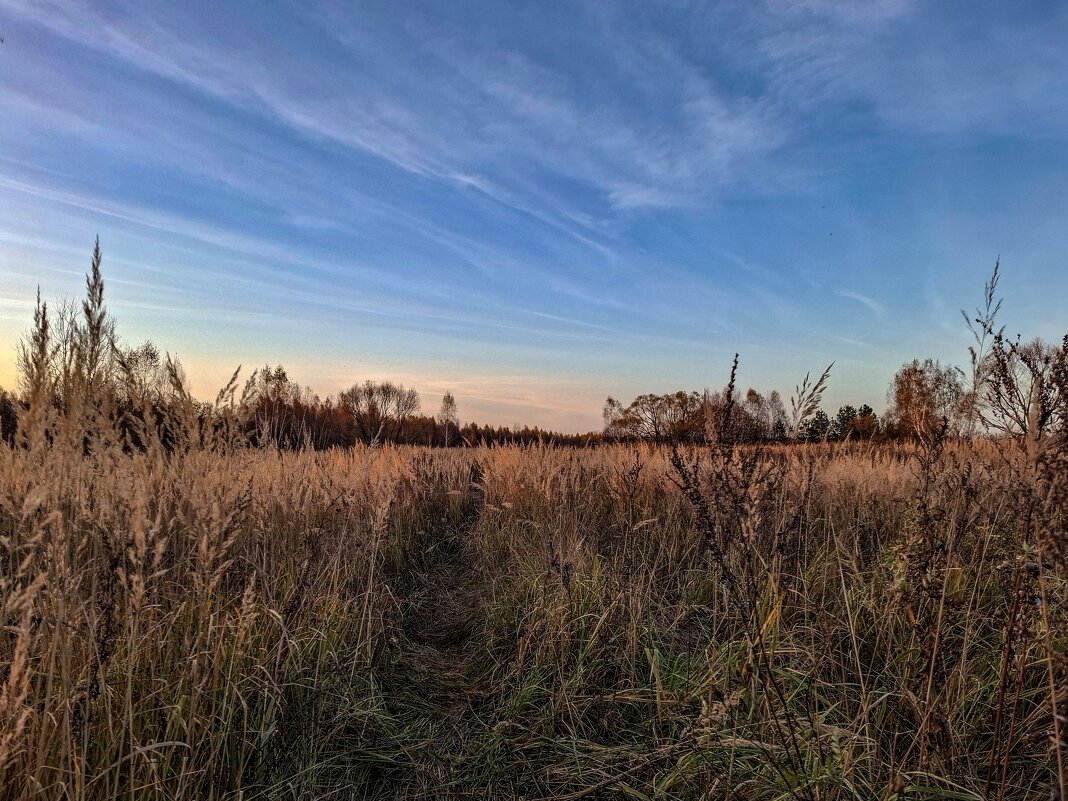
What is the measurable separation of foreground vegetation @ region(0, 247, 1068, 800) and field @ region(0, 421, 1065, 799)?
0.02 metres

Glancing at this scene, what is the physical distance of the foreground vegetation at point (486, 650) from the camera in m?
1.88

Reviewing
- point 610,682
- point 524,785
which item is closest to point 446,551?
point 610,682

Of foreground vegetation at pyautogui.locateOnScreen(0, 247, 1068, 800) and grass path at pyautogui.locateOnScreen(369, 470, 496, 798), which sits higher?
foreground vegetation at pyautogui.locateOnScreen(0, 247, 1068, 800)

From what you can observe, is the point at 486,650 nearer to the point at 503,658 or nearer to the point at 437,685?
the point at 503,658

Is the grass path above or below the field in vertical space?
below

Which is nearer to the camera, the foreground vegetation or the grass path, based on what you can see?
the foreground vegetation

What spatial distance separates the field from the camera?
192 centimetres

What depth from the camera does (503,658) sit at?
12.2ft

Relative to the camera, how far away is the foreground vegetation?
1.88 metres

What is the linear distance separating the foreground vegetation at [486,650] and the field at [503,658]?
0.07 feet

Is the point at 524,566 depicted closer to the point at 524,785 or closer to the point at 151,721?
the point at 524,785

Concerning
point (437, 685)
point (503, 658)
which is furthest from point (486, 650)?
point (437, 685)

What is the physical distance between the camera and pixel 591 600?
371cm

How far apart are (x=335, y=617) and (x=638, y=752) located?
189cm
